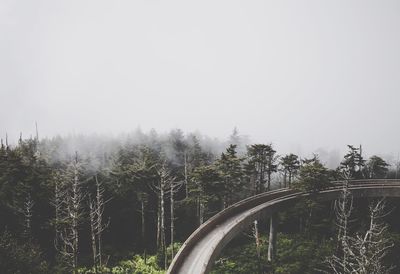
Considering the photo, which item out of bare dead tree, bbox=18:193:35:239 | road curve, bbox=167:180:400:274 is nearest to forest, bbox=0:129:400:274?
bare dead tree, bbox=18:193:35:239

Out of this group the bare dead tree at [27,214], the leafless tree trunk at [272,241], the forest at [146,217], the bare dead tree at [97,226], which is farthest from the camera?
the leafless tree trunk at [272,241]

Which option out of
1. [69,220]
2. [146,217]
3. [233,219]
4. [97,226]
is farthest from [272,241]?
[69,220]

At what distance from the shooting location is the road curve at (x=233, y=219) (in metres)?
20.5

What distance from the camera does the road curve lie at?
20.5 meters

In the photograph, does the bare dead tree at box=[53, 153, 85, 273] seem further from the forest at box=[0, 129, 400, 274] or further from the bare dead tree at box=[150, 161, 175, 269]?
the bare dead tree at box=[150, 161, 175, 269]

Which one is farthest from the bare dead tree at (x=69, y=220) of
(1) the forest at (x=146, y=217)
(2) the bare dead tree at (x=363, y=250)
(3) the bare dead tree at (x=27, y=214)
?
(2) the bare dead tree at (x=363, y=250)

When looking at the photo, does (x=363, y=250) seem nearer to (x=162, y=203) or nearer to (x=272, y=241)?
(x=162, y=203)

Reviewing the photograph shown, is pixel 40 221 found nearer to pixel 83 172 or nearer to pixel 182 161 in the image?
pixel 83 172

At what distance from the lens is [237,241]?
115 feet

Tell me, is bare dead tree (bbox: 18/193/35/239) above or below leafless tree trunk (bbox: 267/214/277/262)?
above

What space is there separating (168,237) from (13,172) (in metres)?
20.4

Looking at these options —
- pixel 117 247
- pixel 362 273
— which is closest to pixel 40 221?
pixel 117 247

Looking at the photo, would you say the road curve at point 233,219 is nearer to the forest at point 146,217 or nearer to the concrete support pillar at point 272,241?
the concrete support pillar at point 272,241

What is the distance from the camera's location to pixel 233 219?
27.7 metres
